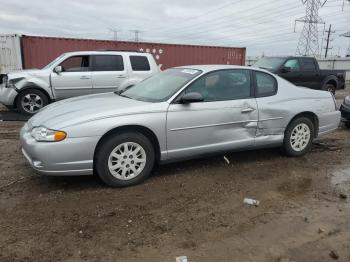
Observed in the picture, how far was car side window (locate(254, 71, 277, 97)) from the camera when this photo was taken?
557 cm

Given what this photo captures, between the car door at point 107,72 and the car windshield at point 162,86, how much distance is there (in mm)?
4652

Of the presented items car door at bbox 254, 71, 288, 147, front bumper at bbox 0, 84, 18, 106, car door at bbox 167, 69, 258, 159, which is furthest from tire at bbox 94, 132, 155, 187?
front bumper at bbox 0, 84, 18, 106

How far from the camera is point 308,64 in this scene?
13.7m

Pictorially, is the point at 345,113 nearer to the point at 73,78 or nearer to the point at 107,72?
the point at 107,72

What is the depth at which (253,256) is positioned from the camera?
3.20 m

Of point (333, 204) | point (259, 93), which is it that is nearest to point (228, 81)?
point (259, 93)

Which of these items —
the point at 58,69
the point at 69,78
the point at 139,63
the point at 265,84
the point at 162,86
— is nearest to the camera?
the point at 162,86

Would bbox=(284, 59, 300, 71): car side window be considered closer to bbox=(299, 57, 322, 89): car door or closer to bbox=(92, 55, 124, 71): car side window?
bbox=(299, 57, 322, 89): car door

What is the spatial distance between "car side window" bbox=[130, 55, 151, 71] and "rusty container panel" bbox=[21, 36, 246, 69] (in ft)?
17.1

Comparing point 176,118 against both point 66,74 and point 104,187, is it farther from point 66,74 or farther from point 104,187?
point 66,74

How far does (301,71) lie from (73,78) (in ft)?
26.5

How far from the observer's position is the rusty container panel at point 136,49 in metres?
14.5

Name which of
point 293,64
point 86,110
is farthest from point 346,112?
point 86,110

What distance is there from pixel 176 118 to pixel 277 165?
6.35 feet
